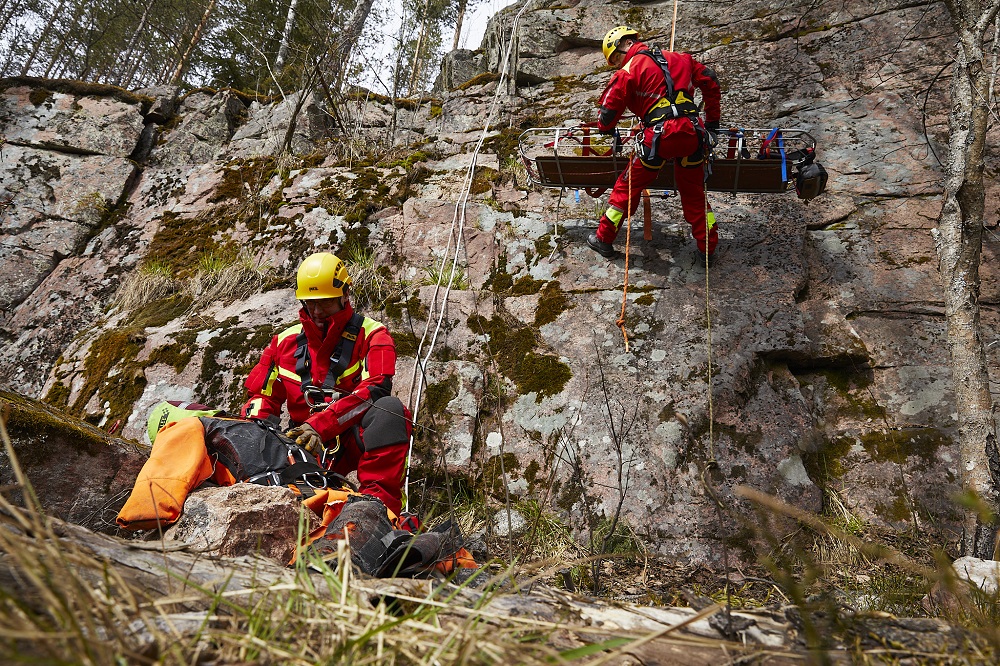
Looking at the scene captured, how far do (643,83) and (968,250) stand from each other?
2.82m

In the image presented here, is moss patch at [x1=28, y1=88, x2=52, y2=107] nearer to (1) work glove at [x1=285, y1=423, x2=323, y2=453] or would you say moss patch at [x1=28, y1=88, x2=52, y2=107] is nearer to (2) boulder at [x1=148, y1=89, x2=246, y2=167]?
(2) boulder at [x1=148, y1=89, x2=246, y2=167]

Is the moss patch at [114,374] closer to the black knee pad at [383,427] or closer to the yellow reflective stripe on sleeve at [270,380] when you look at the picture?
the yellow reflective stripe on sleeve at [270,380]

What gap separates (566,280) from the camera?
5.24m

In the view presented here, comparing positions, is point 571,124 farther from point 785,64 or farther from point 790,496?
point 790,496

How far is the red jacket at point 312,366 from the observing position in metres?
4.21

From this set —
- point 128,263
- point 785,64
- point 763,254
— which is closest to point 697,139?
point 763,254

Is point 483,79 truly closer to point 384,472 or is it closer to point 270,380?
point 270,380

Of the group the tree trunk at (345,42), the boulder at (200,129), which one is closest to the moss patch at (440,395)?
the boulder at (200,129)

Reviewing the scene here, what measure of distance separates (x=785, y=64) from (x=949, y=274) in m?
5.07

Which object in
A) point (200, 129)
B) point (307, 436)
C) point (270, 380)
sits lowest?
point (307, 436)

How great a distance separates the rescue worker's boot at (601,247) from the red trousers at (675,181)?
1.6 inches

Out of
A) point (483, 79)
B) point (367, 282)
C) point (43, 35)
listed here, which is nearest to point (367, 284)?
point (367, 282)

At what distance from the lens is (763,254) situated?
5.13 meters

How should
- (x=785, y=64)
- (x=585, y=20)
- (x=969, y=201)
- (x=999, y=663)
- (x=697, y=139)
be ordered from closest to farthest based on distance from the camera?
(x=999, y=663) < (x=969, y=201) < (x=697, y=139) < (x=785, y=64) < (x=585, y=20)
